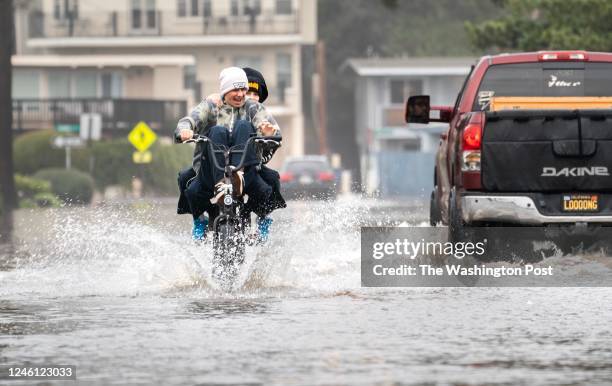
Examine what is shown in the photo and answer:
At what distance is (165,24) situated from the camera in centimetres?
8331

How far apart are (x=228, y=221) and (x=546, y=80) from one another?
3520 millimetres

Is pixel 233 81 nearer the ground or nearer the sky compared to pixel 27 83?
nearer the sky

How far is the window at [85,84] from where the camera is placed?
262ft

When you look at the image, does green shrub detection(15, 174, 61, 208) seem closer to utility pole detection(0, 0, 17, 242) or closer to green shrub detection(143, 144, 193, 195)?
utility pole detection(0, 0, 17, 242)

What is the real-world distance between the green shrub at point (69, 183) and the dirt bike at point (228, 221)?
3581 cm

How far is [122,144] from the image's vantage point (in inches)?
2378

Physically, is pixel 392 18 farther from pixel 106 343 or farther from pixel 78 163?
pixel 106 343

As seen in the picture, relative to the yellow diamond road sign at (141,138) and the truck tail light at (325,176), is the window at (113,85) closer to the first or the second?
the yellow diamond road sign at (141,138)

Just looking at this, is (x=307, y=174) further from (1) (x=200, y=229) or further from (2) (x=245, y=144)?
(2) (x=245, y=144)

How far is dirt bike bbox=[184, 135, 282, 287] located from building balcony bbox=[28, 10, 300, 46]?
68.9m

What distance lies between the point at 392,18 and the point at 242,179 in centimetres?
8490

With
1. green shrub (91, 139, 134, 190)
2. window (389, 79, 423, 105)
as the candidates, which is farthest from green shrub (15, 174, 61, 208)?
window (389, 79, 423, 105)

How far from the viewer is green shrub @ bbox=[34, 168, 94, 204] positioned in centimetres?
5022

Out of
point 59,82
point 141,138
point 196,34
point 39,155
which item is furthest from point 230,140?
point 196,34
